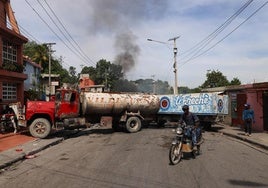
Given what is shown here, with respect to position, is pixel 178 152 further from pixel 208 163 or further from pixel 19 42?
pixel 19 42

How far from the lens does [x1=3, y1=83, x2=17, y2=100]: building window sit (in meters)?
24.5

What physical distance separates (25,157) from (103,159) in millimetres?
2920

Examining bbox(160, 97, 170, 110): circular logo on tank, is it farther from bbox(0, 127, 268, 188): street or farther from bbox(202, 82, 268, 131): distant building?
bbox(0, 127, 268, 188): street

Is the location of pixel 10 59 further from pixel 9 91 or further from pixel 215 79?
pixel 215 79

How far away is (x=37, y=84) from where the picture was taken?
157 feet

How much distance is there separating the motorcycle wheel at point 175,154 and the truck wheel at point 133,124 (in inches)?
464

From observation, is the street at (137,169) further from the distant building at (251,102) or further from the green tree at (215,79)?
the green tree at (215,79)

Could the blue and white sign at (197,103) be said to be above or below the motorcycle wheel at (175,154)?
above

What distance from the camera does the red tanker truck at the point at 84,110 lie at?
19.8m

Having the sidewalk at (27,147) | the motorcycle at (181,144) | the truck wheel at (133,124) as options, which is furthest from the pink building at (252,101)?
the motorcycle at (181,144)

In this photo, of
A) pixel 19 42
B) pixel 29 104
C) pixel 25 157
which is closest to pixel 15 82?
pixel 19 42

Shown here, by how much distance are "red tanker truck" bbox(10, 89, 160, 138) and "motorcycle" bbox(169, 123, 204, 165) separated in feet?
31.0

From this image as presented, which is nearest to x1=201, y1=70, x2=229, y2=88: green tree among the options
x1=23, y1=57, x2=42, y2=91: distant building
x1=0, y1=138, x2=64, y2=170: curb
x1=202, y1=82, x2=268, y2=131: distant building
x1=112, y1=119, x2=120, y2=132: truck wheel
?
x1=23, y1=57, x2=42, y2=91: distant building

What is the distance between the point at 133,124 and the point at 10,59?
9.16m
